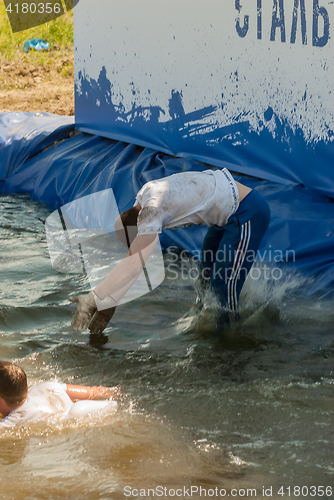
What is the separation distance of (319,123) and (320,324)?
5.30 feet

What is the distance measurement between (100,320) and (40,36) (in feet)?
32.8

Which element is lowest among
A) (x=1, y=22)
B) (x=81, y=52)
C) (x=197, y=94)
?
(x=197, y=94)

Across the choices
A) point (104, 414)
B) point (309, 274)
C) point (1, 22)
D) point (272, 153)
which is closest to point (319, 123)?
point (272, 153)

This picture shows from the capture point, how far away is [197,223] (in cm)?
276

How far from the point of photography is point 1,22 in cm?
1163

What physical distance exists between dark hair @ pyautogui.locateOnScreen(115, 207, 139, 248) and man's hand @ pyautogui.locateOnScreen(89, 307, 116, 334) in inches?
15.9

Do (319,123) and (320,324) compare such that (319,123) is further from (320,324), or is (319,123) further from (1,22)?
(1,22)

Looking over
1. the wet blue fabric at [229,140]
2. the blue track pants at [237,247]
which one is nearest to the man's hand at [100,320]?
the blue track pants at [237,247]

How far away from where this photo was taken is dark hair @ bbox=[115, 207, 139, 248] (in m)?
2.69

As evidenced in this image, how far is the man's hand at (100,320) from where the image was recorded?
2.74 m

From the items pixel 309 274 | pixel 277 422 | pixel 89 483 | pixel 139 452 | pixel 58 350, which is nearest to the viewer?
pixel 89 483

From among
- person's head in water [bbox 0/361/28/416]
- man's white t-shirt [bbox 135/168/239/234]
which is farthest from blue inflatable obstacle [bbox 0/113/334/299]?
person's head in water [bbox 0/361/28/416]

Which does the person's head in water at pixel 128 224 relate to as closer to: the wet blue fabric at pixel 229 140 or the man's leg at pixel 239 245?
the man's leg at pixel 239 245

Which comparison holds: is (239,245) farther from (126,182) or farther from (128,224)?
(126,182)
